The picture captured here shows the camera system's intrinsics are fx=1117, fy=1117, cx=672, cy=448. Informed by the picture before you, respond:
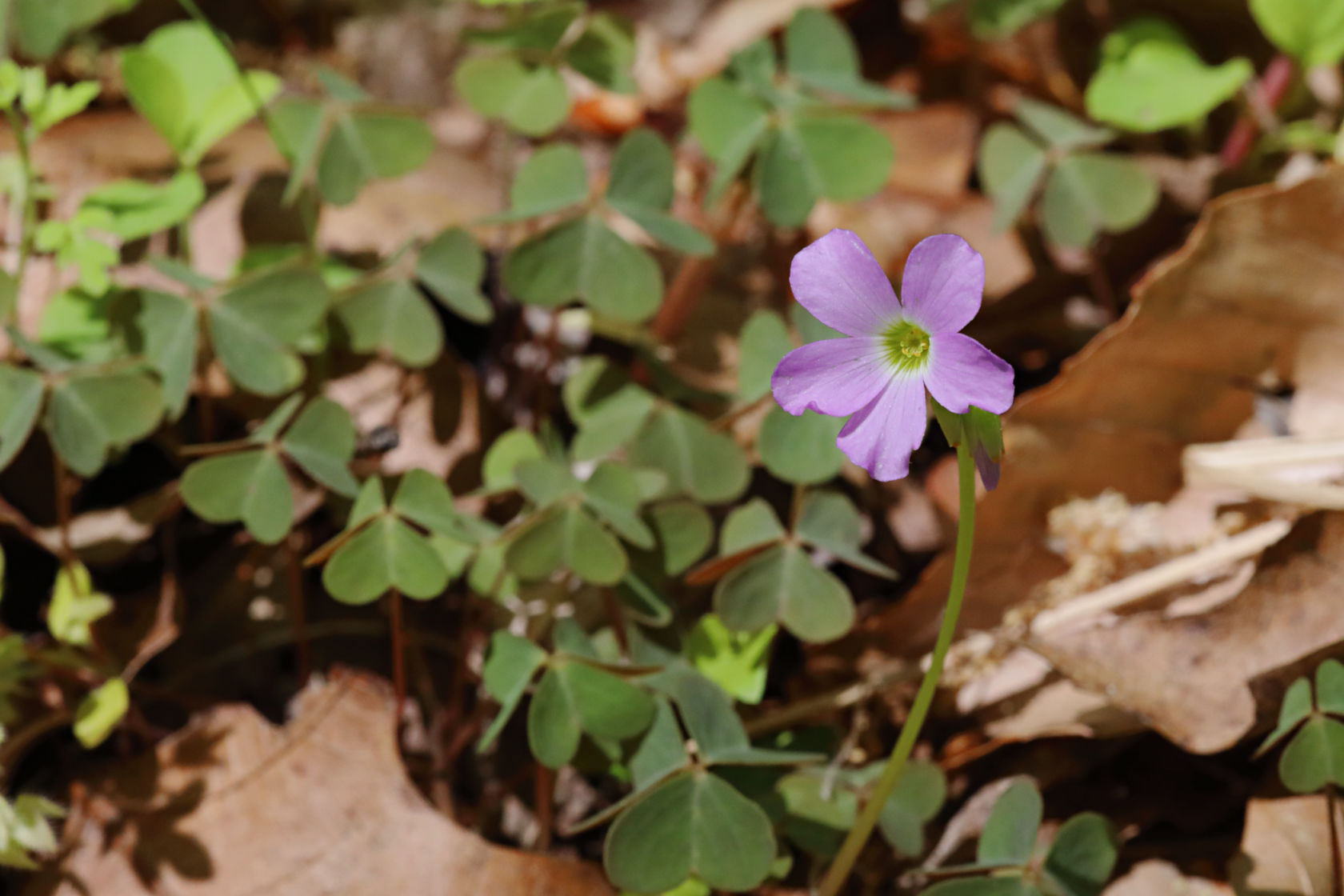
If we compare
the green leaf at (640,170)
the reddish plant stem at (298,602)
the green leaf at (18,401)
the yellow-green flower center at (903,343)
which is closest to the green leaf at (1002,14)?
the green leaf at (640,170)

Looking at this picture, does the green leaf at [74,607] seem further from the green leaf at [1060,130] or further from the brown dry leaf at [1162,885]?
the green leaf at [1060,130]

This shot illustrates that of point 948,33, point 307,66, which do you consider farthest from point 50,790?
point 948,33

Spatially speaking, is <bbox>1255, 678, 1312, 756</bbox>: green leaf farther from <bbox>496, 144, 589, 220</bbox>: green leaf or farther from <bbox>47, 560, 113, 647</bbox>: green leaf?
<bbox>47, 560, 113, 647</bbox>: green leaf

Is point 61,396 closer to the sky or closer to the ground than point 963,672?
closer to the sky

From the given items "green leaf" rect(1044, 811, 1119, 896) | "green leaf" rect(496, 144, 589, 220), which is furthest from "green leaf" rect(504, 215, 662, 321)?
"green leaf" rect(1044, 811, 1119, 896)

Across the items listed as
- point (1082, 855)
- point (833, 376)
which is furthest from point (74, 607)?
point (1082, 855)

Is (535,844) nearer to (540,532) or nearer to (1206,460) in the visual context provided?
(540,532)

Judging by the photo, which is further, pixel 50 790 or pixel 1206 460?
pixel 1206 460
